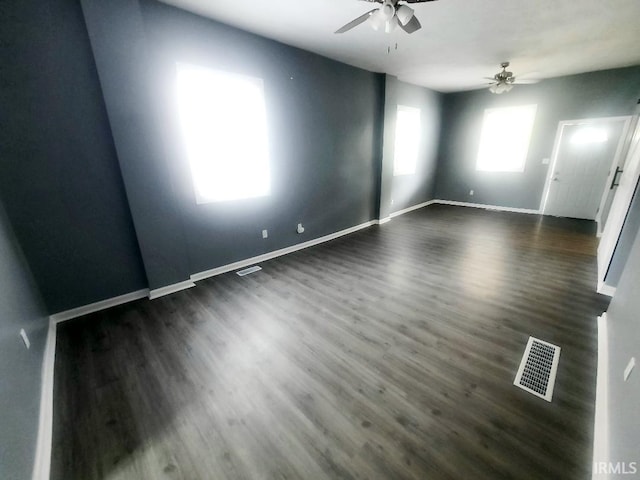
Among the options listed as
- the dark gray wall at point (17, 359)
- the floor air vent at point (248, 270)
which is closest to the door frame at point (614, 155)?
the floor air vent at point (248, 270)

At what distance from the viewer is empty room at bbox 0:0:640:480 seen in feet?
4.64

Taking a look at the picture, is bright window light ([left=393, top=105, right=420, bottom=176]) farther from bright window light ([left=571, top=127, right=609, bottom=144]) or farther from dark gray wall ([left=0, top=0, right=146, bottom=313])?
dark gray wall ([left=0, top=0, right=146, bottom=313])

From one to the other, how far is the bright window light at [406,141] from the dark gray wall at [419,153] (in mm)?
132

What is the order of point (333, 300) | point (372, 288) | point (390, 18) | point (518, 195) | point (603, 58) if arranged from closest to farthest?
point (390, 18) < point (333, 300) < point (372, 288) < point (603, 58) < point (518, 195)

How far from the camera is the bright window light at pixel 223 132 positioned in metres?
2.94

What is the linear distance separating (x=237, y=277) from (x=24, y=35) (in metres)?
2.84

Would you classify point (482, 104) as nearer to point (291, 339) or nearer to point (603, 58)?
point (603, 58)

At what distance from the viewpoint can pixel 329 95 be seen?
4289 millimetres

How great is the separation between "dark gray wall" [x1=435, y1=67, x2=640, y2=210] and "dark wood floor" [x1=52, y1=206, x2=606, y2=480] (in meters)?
3.76

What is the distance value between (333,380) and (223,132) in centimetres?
307

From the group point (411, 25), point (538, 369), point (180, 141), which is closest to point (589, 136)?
point (411, 25)

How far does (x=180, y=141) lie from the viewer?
9.45 feet

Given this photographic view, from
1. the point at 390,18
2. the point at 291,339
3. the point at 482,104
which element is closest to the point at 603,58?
the point at 482,104

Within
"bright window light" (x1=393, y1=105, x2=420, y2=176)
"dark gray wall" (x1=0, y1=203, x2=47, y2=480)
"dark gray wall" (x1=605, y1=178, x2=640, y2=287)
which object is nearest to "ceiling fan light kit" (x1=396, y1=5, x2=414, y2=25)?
"dark gray wall" (x1=605, y1=178, x2=640, y2=287)
